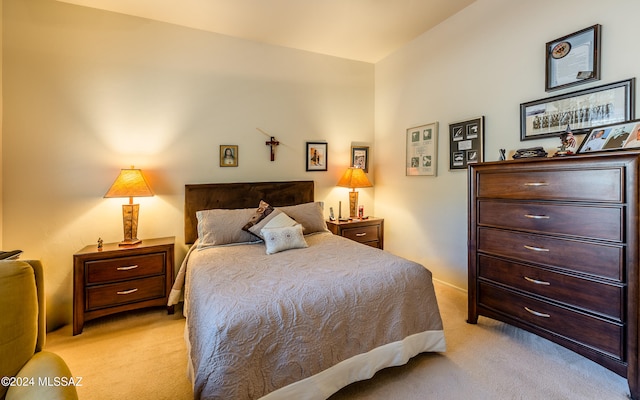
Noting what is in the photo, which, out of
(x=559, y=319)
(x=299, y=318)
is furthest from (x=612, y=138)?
(x=299, y=318)

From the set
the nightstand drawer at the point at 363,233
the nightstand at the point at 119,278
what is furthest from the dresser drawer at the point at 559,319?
the nightstand at the point at 119,278

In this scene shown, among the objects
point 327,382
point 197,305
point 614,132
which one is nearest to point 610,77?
point 614,132

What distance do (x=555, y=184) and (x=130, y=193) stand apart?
335cm

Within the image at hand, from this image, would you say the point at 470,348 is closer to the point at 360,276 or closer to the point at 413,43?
the point at 360,276

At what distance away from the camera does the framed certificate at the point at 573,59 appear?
6.79 feet

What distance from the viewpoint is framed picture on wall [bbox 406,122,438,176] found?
3.34 m

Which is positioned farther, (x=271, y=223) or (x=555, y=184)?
(x=271, y=223)

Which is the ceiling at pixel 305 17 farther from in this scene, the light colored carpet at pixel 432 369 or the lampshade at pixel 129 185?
the light colored carpet at pixel 432 369

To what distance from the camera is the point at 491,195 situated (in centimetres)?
223

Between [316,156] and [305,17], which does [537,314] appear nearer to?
[316,156]

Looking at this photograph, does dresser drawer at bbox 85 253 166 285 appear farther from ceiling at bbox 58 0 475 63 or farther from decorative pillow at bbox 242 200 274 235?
ceiling at bbox 58 0 475 63

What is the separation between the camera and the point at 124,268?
8.27 feet

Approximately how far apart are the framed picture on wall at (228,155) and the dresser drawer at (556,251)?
103 inches

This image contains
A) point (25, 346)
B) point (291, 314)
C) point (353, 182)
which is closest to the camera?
point (25, 346)
